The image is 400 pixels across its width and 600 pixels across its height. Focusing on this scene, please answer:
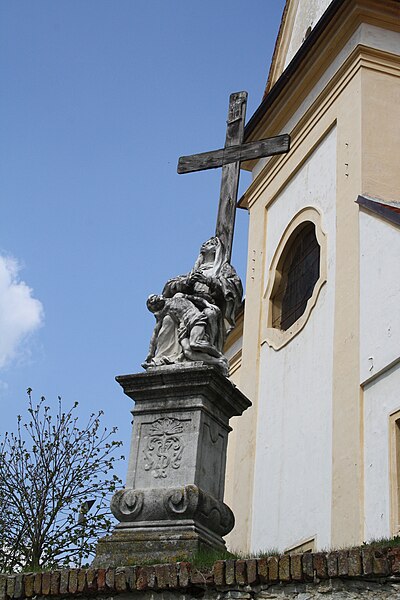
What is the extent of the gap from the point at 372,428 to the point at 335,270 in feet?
8.91

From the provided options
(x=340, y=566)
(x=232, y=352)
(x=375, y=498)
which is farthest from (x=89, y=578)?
(x=232, y=352)

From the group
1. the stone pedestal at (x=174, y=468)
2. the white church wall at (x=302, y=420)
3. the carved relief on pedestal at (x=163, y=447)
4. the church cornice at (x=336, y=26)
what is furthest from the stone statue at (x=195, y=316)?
the church cornice at (x=336, y=26)

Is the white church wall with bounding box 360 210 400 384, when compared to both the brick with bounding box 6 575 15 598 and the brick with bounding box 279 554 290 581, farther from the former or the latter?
the brick with bounding box 6 575 15 598

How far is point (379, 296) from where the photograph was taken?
10.5 metres

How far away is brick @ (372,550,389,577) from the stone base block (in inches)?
58.5

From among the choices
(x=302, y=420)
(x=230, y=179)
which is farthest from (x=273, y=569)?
(x=302, y=420)

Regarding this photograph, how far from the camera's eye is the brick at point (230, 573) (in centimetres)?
548

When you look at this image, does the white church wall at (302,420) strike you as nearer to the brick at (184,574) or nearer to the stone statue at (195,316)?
the stone statue at (195,316)

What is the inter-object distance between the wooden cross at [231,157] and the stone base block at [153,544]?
2.80 metres

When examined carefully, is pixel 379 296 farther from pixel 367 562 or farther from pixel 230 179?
pixel 367 562

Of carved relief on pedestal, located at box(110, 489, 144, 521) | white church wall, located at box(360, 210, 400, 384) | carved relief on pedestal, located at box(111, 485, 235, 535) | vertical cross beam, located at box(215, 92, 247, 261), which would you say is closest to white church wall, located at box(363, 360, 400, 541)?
white church wall, located at box(360, 210, 400, 384)

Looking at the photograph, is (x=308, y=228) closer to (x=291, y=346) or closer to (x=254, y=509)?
(x=291, y=346)

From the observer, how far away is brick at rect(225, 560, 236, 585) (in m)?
5.48

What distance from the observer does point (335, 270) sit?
1198 cm
